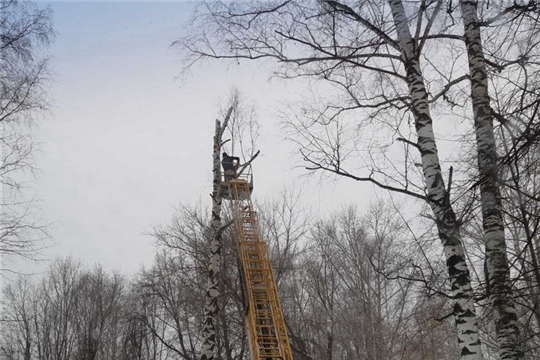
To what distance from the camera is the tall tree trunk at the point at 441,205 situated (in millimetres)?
4141

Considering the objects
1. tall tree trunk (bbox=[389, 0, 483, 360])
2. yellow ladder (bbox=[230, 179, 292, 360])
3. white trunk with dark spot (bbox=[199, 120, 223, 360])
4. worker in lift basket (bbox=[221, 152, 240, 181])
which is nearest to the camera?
tall tree trunk (bbox=[389, 0, 483, 360])

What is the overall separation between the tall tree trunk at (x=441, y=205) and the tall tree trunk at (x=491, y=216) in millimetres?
286

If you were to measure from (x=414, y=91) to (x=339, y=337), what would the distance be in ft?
66.3

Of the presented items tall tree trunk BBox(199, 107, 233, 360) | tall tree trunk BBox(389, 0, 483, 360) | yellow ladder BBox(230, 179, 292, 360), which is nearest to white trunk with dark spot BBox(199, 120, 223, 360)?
tall tree trunk BBox(199, 107, 233, 360)

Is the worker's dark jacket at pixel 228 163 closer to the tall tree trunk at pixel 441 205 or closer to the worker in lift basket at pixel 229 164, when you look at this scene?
the worker in lift basket at pixel 229 164

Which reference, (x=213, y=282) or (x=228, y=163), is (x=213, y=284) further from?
(x=228, y=163)

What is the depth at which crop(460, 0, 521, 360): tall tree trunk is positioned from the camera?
4207 millimetres

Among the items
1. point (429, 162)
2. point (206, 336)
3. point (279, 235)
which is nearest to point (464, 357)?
point (429, 162)

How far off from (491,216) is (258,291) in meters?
7.92

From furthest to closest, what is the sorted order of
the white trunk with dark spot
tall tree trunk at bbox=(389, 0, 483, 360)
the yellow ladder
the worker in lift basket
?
the worker in lift basket, the yellow ladder, the white trunk with dark spot, tall tree trunk at bbox=(389, 0, 483, 360)

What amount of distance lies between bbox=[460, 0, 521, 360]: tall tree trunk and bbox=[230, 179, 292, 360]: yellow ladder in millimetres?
6439

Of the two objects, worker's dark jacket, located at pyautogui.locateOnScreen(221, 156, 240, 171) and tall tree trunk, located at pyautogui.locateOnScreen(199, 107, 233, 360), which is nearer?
tall tree trunk, located at pyautogui.locateOnScreen(199, 107, 233, 360)

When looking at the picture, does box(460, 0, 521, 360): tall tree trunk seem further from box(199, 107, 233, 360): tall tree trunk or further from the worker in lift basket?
the worker in lift basket

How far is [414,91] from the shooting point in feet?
16.9
